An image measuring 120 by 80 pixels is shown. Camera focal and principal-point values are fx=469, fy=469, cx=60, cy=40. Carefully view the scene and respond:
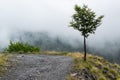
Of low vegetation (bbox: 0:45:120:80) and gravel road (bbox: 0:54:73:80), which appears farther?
low vegetation (bbox: 0:45:120:80)

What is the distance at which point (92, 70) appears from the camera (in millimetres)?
49344

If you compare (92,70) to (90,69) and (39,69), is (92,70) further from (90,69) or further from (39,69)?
(39,69)

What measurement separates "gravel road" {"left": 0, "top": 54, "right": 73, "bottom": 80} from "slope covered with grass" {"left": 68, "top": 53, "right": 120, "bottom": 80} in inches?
34.5

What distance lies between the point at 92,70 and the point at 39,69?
19.0ft

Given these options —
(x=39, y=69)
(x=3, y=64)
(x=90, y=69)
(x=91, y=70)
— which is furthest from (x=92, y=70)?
(x=3, y=64)

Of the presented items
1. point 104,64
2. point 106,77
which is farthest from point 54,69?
point 104,64

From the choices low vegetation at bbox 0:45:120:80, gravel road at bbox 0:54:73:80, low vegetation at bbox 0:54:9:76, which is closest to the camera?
gravel road at bbox 0:54:73:80

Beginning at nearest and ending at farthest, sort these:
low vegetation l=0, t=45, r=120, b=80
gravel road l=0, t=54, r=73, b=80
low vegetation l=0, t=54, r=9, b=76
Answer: gravel road l=0, t=54, r=73, b=80, low vegetation l=0, t=54, r=9, b=76, low vegetation l=0, t=45, r=120, b=80

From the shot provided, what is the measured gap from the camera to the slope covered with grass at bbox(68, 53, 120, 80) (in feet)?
152

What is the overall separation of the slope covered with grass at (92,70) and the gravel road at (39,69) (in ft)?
2.88

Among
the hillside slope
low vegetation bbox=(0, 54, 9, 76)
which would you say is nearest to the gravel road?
low vegetation bbox=(0, 54, 9, 76)

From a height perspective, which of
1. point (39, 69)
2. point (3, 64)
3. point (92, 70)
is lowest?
point (92, 70)

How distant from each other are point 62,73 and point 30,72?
3139 millimetres

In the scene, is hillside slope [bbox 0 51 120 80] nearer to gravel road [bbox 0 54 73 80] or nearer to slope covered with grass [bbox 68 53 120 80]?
slope covered with grass [bbox 68 53 120 80]
